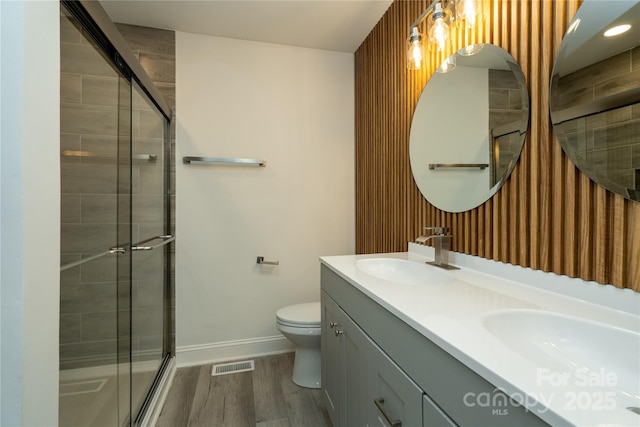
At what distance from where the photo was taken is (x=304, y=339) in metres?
1.80

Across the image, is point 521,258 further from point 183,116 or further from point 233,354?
point 183,116

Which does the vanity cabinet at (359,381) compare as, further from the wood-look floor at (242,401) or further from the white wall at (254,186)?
the white wall at (254,186)

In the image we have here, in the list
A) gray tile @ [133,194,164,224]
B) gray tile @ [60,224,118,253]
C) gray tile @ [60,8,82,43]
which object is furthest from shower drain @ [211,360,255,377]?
gray tile @ [60,8,82,43]

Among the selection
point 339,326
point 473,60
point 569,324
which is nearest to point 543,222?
point 569,324

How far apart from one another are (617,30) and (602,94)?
0.52ft

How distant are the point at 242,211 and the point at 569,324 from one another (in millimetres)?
2002

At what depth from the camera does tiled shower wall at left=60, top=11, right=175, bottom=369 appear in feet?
3.52

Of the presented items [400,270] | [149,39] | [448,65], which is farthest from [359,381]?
[149,39]

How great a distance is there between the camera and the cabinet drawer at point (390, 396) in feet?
2.37

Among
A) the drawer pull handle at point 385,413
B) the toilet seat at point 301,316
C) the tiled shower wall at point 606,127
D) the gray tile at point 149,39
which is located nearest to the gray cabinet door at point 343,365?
the drawer pull handle at point 385,413

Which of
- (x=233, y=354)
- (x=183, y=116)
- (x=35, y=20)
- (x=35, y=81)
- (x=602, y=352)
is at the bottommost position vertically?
(x=233, y=354)

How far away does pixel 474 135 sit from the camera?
1.28m

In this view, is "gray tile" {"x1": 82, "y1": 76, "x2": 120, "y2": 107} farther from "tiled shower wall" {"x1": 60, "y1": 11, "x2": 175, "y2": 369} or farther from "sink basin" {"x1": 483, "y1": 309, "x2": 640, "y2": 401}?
"sink basin" {"x1": 483, "y1": 309, "x2": 640, "y2": 401}

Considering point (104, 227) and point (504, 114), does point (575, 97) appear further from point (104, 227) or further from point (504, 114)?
point (104, 227)
